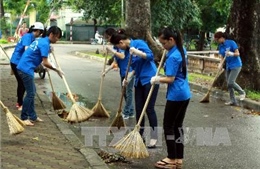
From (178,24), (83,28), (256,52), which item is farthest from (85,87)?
(83,28)

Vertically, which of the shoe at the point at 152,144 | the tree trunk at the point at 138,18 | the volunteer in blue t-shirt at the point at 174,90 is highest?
the tree trunk at the point at 138,18

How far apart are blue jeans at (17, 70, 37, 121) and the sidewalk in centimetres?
22

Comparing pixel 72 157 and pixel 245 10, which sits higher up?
pixel 245 10

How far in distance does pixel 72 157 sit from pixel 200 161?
1.69 meters

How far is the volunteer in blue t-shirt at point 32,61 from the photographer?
6.82 meters

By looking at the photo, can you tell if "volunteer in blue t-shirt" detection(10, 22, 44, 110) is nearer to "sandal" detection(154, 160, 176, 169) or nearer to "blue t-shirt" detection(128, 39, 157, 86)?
"blue t-shirt" detection(128, 39, 157, 86)

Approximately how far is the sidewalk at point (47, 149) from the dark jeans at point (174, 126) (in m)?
0.86

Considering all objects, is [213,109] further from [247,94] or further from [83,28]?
[83,28]

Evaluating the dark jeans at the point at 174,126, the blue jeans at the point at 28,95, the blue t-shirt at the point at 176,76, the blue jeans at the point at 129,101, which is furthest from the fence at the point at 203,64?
the blue t-shirt at the point at 176,76

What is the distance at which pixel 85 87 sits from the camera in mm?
12727

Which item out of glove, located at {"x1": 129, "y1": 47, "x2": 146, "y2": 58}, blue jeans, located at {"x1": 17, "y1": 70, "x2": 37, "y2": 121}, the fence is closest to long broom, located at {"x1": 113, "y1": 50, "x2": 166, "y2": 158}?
glove, located at {"x1": 129, "y1": 47, "x2": 146, "y2": 58}

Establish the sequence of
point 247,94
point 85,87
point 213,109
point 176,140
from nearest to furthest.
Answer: point 176,140 → point 213,109 → point 247,94 → point 85,87

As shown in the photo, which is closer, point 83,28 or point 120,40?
point 120,40

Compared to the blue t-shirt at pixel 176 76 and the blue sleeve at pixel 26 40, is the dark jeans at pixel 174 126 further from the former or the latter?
the blue sleeve at pixel 26 40
